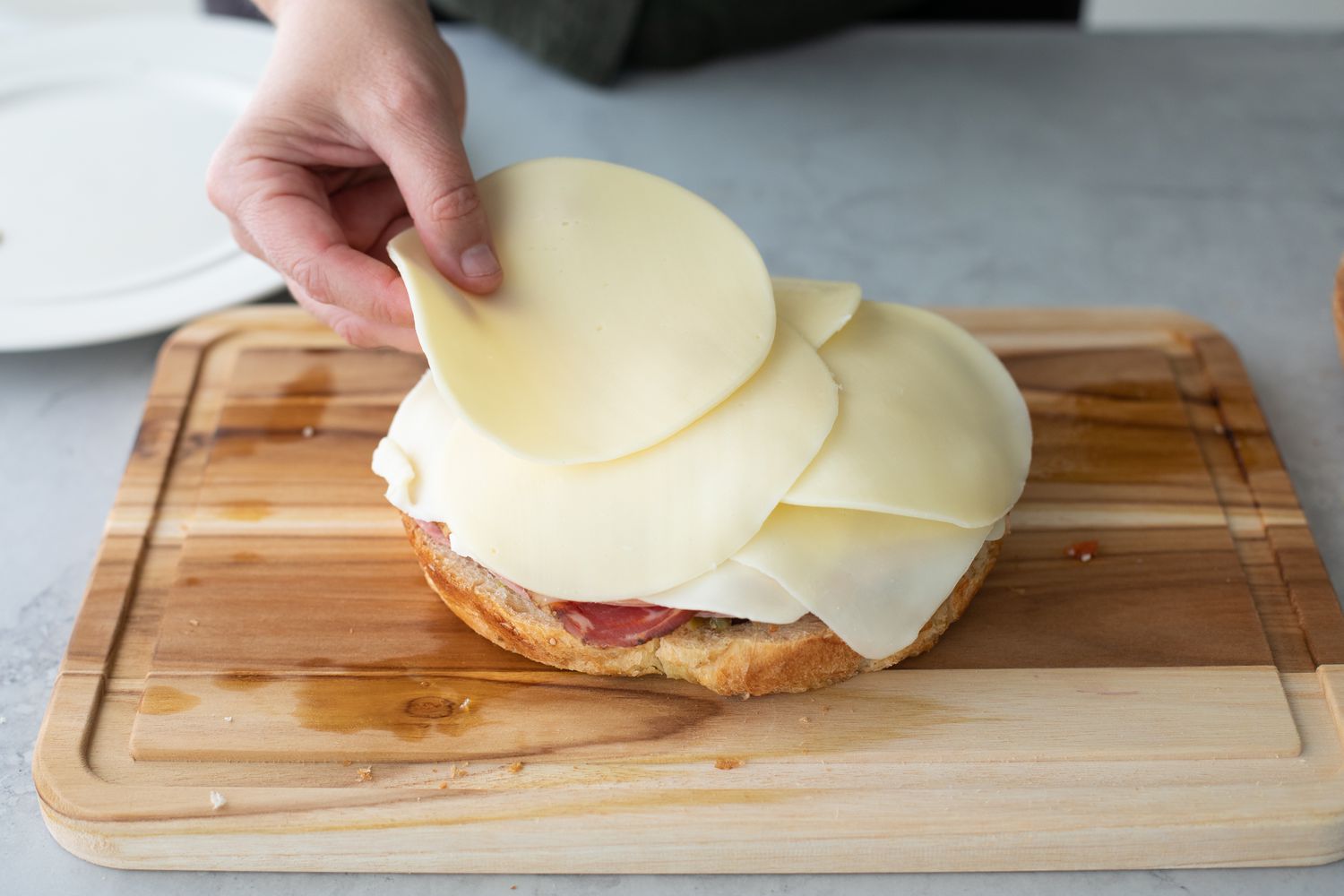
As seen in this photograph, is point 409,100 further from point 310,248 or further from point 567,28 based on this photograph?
point 567,28

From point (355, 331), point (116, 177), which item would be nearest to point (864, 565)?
point (355, 331)

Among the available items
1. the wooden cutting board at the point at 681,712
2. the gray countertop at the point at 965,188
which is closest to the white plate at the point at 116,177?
the gray countertop at the point at 965,188

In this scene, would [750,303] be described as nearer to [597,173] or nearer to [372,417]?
[597,173]

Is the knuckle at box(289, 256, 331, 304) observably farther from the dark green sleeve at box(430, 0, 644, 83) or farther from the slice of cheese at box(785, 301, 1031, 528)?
the dark green sleeve at box(430, 0, 644, 83)

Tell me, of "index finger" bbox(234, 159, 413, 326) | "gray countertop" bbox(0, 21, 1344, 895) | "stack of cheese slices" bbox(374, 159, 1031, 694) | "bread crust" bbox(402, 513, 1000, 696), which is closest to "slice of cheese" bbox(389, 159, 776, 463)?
"stack of cheese slices" bbox(374, 159, 1031, 694)

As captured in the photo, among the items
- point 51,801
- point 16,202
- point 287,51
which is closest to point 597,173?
point 287,51

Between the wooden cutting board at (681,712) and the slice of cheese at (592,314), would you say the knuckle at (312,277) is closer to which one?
the slice of cheese at (592,314)
